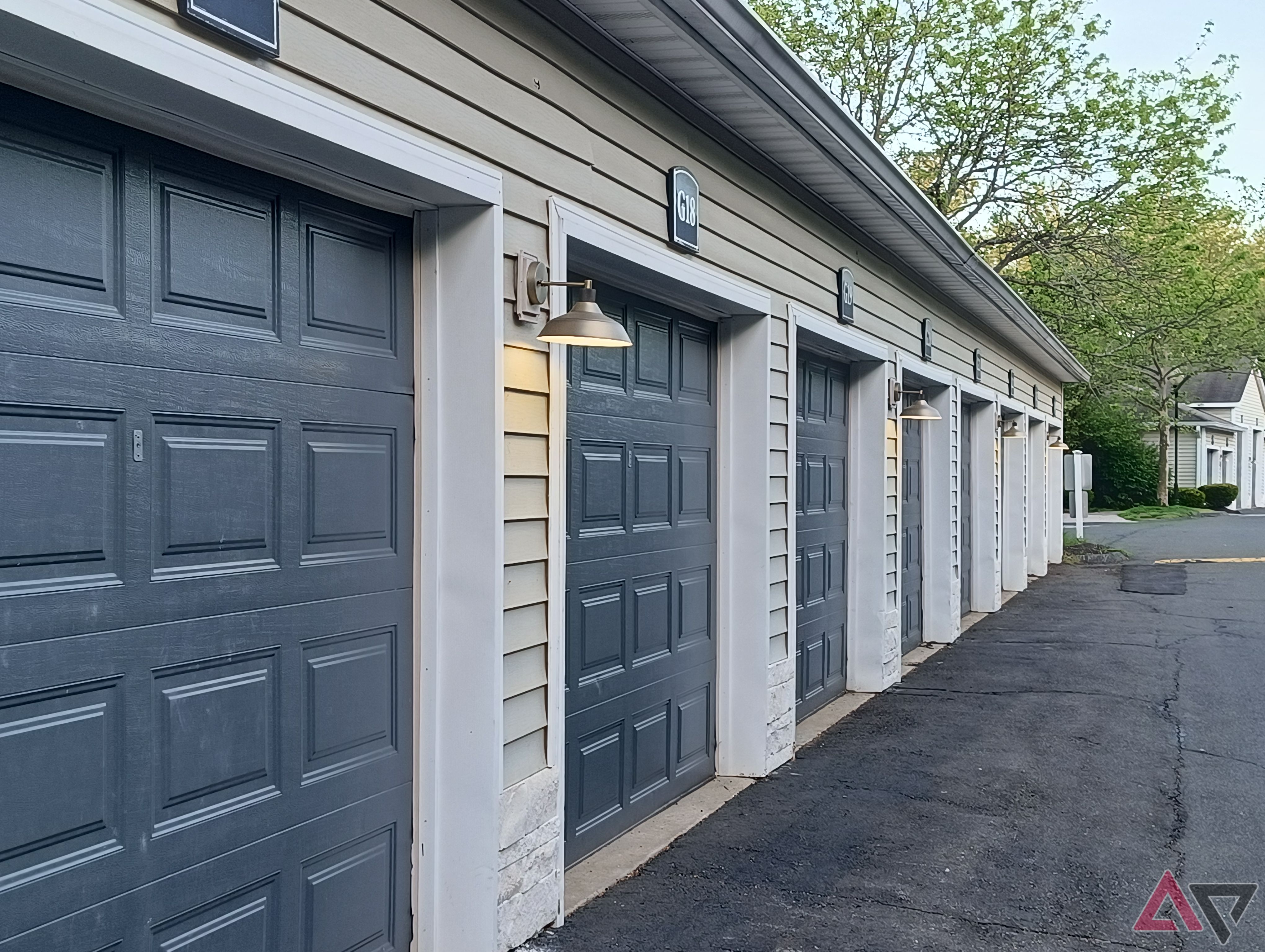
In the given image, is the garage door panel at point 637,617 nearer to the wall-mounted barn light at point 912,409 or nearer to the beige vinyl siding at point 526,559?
the beige vinyl siding at point 526,559

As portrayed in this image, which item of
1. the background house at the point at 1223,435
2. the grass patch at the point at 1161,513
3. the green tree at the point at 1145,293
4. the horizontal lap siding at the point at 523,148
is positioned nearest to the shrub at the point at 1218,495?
the background house at the point at 1223,435

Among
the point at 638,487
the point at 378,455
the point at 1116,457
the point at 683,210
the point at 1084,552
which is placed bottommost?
the point at 1084,552

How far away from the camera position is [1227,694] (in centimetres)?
805

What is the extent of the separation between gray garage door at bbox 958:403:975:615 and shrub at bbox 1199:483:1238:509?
91.4 feet

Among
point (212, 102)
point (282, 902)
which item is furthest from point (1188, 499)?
point (212, 102)

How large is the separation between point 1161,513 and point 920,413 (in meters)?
26.9

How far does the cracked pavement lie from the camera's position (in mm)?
3955

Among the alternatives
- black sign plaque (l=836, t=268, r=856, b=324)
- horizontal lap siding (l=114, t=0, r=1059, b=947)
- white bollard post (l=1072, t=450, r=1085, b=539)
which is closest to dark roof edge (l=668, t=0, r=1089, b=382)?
horizontal lap siding (l=114, t=0, r=1059, b=947)

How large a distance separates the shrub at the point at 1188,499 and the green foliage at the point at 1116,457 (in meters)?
0.91

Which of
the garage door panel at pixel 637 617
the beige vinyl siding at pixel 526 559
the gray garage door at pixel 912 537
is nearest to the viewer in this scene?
the beige vinyl siding at pixel 526 559

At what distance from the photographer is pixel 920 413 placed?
8.71 metres

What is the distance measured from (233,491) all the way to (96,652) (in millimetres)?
539

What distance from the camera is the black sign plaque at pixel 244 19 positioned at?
2424 mm

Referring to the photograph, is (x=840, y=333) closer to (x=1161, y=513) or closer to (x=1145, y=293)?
(x=1145, y=293)
